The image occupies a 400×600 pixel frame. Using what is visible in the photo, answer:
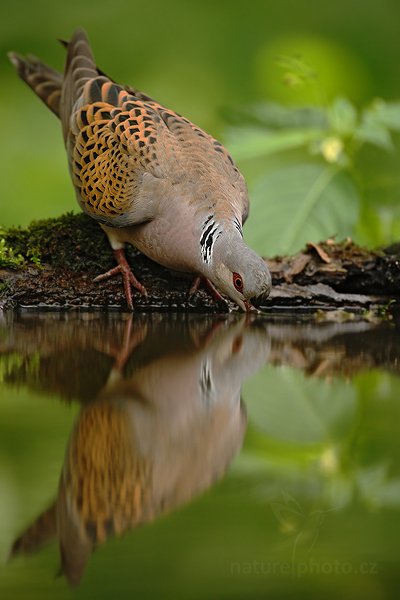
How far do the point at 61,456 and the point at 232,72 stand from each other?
6.83m

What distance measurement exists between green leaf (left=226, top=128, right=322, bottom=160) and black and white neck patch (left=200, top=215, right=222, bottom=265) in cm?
142

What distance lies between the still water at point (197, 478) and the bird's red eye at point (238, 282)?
3.26ft

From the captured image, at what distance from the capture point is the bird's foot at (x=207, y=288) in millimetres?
5020

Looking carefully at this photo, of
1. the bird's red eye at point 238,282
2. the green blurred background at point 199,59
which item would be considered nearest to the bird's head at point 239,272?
the bird's red eye at point 238,282

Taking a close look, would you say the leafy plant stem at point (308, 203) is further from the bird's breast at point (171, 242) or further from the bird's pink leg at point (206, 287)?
the bird's breast at point (171, 242)

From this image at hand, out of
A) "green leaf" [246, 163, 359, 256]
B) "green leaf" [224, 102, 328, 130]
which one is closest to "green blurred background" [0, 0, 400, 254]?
"green leaf" [224, 102, 328, 130]

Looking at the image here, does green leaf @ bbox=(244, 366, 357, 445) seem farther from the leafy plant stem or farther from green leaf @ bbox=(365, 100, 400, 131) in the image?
green leaf @ bbox=(365, 100, 400, 131)

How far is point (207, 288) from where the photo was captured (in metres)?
5.07

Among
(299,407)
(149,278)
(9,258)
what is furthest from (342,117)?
(299,407)

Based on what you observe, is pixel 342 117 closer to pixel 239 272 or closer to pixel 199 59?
pixel 239 272

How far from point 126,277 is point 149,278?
18 cm

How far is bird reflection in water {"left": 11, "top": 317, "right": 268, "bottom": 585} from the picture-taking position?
63.6 inches

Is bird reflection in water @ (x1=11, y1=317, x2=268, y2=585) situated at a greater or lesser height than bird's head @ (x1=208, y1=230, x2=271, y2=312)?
lesser

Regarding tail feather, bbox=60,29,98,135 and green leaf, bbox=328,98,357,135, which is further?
green leaf, bbox=328,98,357,135
